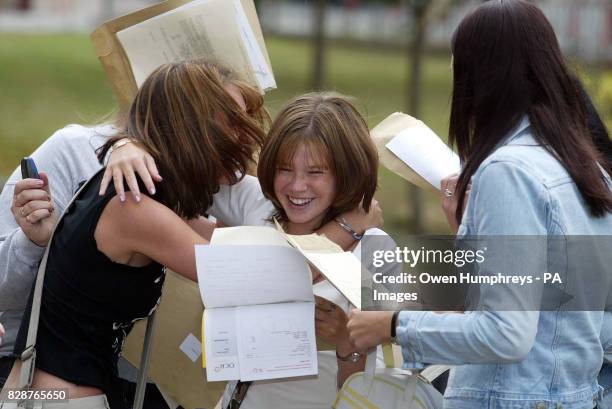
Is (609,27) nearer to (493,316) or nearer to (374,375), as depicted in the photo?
(374,375)

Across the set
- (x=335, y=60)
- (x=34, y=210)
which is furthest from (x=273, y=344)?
(x=335, y=60)

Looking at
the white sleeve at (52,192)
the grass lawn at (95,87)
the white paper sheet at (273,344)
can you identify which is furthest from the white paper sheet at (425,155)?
the grass lawn at (95,87)

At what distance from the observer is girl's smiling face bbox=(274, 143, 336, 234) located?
10.1 feet

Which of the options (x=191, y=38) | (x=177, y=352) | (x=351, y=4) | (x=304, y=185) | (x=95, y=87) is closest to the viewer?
(x=304, y=185)

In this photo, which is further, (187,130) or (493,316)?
(187,130)

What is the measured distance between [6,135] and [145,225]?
11422 mm

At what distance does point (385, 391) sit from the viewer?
2553 mm

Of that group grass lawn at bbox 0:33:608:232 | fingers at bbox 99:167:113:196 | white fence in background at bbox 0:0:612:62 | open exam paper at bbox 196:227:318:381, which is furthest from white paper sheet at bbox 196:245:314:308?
white fence in background at bbox 0:0:612:62

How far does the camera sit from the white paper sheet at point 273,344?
2633 millimetres

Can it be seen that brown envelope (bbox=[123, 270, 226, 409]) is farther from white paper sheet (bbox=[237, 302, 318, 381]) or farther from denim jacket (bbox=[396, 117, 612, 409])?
denim jacket (bbox=[396, 117, 612, 409])

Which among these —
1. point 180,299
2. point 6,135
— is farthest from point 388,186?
point 180,299

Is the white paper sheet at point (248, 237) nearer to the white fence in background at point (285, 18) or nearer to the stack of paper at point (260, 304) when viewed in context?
the stack of paper at point (260, 304)

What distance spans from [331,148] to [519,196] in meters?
0.91

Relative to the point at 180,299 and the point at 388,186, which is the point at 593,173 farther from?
the point at 388,186
